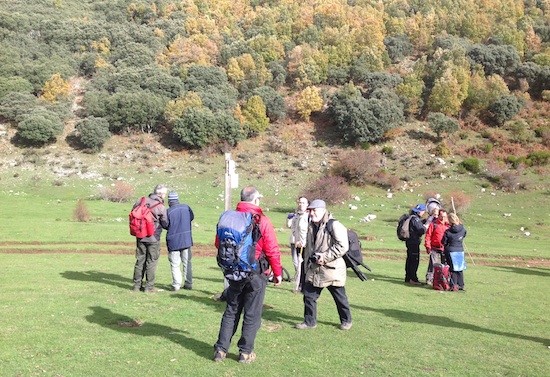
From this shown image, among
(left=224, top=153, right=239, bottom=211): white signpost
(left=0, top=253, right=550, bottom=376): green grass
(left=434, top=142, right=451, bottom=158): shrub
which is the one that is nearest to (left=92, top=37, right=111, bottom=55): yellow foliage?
(left=434, top=142, right=451, bottom=158): shrub

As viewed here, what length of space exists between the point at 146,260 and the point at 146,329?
326 centimetres

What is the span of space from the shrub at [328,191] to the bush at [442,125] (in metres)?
26.1

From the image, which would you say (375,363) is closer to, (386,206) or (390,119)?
(386,206)

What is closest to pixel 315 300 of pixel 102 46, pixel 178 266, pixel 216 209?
pixel 178 266

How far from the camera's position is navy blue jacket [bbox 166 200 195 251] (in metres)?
11.5

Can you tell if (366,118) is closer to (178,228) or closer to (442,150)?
(442,150)

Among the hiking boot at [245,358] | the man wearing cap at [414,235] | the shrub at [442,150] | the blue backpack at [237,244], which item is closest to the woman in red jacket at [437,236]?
the man wearing cap at [414,235]

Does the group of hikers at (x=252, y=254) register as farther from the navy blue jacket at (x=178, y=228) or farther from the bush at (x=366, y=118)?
the bush at (x=366, y=118)

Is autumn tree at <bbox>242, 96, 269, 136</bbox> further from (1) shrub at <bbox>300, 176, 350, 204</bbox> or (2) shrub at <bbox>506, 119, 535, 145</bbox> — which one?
(2) shrub at <bbox>506, 119, 535, 145</bbox>

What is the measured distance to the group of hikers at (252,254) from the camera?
22.7 feet

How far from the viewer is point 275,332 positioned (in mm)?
8633

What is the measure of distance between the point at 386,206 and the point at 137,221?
39488 mm

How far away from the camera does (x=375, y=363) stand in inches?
286

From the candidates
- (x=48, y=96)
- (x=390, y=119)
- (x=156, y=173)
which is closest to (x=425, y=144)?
(x=390, y=119)
